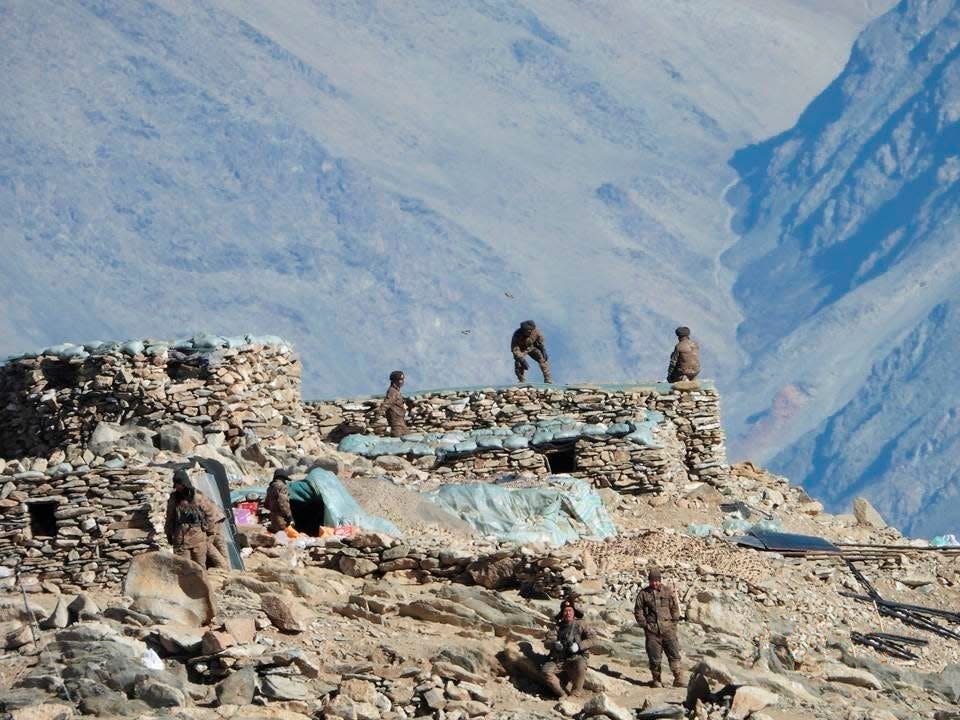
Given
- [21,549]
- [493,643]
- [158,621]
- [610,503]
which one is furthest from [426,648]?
[610,503]

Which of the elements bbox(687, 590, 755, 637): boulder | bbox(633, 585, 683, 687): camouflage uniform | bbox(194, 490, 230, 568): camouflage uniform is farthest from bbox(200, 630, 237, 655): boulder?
bbox(687, 590, 755, 637): boulder

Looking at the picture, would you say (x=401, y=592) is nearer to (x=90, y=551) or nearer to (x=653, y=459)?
(x=90, y=551)

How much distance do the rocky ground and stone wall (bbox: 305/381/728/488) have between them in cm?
468

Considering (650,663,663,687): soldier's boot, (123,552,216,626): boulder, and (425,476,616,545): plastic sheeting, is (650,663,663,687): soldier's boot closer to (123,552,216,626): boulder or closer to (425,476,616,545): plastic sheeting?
(123,552,216,626): boulder

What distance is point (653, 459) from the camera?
34938 millimetres

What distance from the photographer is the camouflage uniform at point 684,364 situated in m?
38.2

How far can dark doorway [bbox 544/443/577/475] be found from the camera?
1374 inches

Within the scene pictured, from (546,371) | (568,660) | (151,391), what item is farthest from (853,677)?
(546,371)

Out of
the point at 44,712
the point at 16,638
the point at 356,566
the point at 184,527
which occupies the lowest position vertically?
the point at 44,712

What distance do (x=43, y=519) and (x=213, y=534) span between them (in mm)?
1945

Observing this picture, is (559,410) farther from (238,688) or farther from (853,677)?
(238,688)

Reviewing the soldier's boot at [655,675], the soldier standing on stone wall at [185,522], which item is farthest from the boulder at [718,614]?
the soldier standing on stone wall at [185,522]

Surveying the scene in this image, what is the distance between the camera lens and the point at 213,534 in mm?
24984

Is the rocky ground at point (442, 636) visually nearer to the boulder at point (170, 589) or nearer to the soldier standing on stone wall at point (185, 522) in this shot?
the boulder at point (170, 589)
